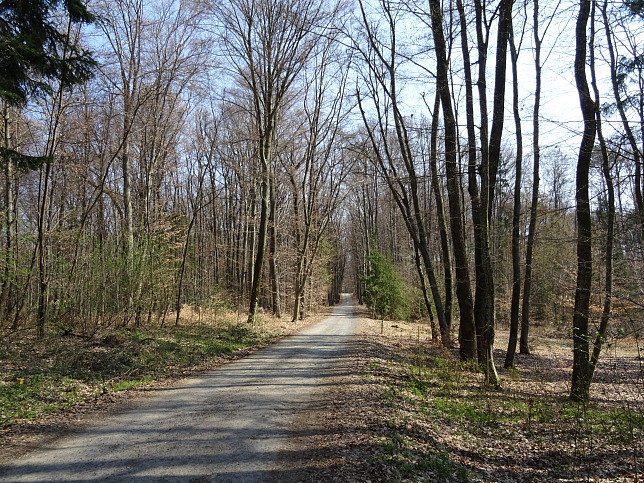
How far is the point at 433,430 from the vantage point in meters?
6.09

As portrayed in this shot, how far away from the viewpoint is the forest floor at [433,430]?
471cm

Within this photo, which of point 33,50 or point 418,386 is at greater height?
point 33,50

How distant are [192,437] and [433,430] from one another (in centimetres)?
352

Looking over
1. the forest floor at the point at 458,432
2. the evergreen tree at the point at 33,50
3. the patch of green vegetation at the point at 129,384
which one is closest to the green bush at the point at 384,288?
the forest floor at the point at 458,432

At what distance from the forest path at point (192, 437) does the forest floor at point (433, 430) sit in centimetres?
31

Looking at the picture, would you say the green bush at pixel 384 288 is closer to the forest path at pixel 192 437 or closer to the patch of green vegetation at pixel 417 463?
the forest path at pixel 192 437

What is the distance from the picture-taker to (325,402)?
22.8 ft

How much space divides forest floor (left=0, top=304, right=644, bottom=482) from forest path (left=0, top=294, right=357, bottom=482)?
1.01 ft

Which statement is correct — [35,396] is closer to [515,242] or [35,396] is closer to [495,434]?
[495,434]

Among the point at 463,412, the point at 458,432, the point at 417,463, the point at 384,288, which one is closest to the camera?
the point at 417,463

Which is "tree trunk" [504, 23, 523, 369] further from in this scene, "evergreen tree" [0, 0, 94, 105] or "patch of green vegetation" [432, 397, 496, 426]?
"evergreen tree" [0, 0, 94, 105]

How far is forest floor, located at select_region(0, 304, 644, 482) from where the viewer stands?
15.5 feet

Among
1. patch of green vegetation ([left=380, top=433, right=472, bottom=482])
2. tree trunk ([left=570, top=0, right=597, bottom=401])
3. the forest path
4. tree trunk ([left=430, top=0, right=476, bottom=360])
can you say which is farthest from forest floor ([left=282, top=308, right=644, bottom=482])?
tree trunk ([left=430, top=0, right=476, bottom=360])

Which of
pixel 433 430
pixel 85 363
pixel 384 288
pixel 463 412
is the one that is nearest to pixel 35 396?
pixel 85 363
